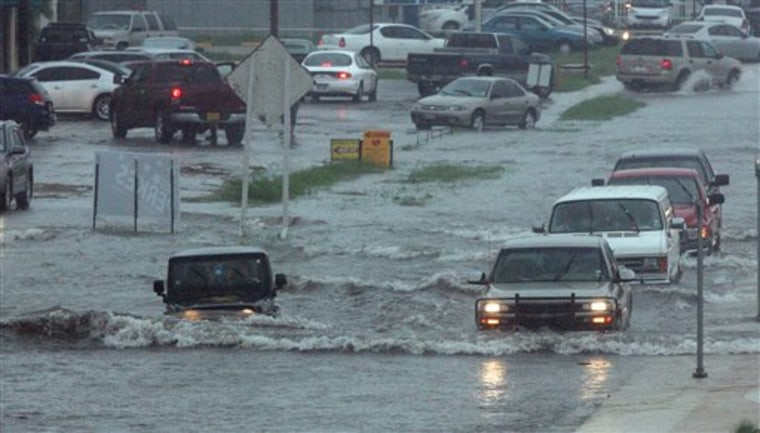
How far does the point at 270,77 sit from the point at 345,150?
1126 cm

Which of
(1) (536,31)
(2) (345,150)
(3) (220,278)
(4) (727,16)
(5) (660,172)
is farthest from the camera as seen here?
(4) (727,16)

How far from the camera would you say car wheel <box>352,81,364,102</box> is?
58.0 meters

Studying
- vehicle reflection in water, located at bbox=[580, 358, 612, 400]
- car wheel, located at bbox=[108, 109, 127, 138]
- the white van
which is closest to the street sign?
the white van

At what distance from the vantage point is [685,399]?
1609cm

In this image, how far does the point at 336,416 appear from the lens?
626 inches

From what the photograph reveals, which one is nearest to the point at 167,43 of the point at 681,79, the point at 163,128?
the point at 681,79

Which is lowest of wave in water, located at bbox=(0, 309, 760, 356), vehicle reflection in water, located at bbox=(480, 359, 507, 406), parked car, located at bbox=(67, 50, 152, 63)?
parked car, located at bbox=(67, 50, 152, 63)

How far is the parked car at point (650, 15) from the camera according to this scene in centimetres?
8481

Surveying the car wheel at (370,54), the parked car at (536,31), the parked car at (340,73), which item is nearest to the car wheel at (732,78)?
the parked car at (536,31)

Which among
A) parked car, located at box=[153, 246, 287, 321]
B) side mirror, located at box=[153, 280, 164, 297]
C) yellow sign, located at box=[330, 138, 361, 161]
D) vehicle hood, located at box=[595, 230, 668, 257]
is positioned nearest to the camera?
parked car, located at box=[153, 246, 287, 321]

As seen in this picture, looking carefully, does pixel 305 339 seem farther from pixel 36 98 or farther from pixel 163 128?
pixel 36 98

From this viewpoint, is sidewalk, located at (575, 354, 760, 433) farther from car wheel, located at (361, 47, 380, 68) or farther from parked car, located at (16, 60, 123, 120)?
car wheel, located at (361, 47, 380, 68)

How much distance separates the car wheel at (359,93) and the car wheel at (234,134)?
13342 mm

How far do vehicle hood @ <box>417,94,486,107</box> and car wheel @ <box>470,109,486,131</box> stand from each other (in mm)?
296
